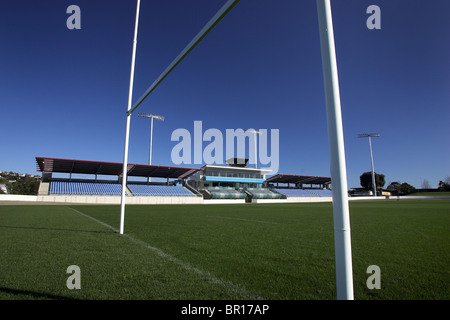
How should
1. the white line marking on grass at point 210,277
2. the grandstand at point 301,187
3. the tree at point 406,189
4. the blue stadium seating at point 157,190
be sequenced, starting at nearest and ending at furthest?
the white line marking on grass at point 210,277 < the blue stadium seating at point 157,190 < the grandstand at point 301,187 < the tree at point 406,189

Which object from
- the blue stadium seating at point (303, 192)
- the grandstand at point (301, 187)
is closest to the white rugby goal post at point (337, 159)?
the grandstand at point (301, 187)

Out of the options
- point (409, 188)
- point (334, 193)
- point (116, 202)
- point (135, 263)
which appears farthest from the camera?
point (409, 188)

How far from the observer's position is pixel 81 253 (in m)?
4.20

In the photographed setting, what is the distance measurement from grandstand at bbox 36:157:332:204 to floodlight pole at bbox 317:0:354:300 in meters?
32.1

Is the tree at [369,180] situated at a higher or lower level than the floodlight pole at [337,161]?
higher

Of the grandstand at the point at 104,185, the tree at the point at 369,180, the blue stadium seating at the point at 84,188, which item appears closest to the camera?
the grandstand at the point at 104,185

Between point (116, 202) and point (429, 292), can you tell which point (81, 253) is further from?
point (116, 202)

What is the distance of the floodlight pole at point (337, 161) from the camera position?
166 cm

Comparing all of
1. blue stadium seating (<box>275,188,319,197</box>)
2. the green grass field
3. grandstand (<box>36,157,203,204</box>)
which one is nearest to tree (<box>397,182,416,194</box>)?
blue stadium seating (<box>275,188,319,197</box>)

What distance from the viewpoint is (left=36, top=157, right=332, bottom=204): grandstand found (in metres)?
30.2

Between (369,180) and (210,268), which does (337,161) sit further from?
(369,180)

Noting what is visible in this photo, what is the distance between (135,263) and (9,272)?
5.07 feet

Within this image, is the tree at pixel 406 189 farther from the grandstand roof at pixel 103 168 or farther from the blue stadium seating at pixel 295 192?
the grandstand roof at pixel 103 168
